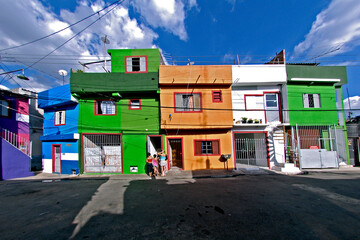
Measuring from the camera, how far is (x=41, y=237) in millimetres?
3738

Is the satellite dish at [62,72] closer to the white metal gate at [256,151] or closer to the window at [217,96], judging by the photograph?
the window at [217,96]

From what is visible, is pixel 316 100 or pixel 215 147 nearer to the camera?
pixel 215 147

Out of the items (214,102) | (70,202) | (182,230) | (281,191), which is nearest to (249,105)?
(214,102)

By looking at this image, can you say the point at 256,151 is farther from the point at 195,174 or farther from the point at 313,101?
the point at 313,101

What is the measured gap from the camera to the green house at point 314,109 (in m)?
11.9

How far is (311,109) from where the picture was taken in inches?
473

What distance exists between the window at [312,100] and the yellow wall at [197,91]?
258 inches

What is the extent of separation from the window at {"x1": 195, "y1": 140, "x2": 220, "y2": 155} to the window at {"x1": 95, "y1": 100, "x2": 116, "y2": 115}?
23.2 ft

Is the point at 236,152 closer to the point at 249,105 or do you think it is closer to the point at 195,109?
the point at 249,105

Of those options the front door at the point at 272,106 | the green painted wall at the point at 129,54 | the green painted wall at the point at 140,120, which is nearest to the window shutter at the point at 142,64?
the green painted wall at the point at 129,54

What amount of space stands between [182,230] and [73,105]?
12487 mm

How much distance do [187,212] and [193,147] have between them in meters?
6.71

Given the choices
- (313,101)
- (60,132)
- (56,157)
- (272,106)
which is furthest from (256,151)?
(56,157)

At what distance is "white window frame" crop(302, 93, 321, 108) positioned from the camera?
12266 millimetres
